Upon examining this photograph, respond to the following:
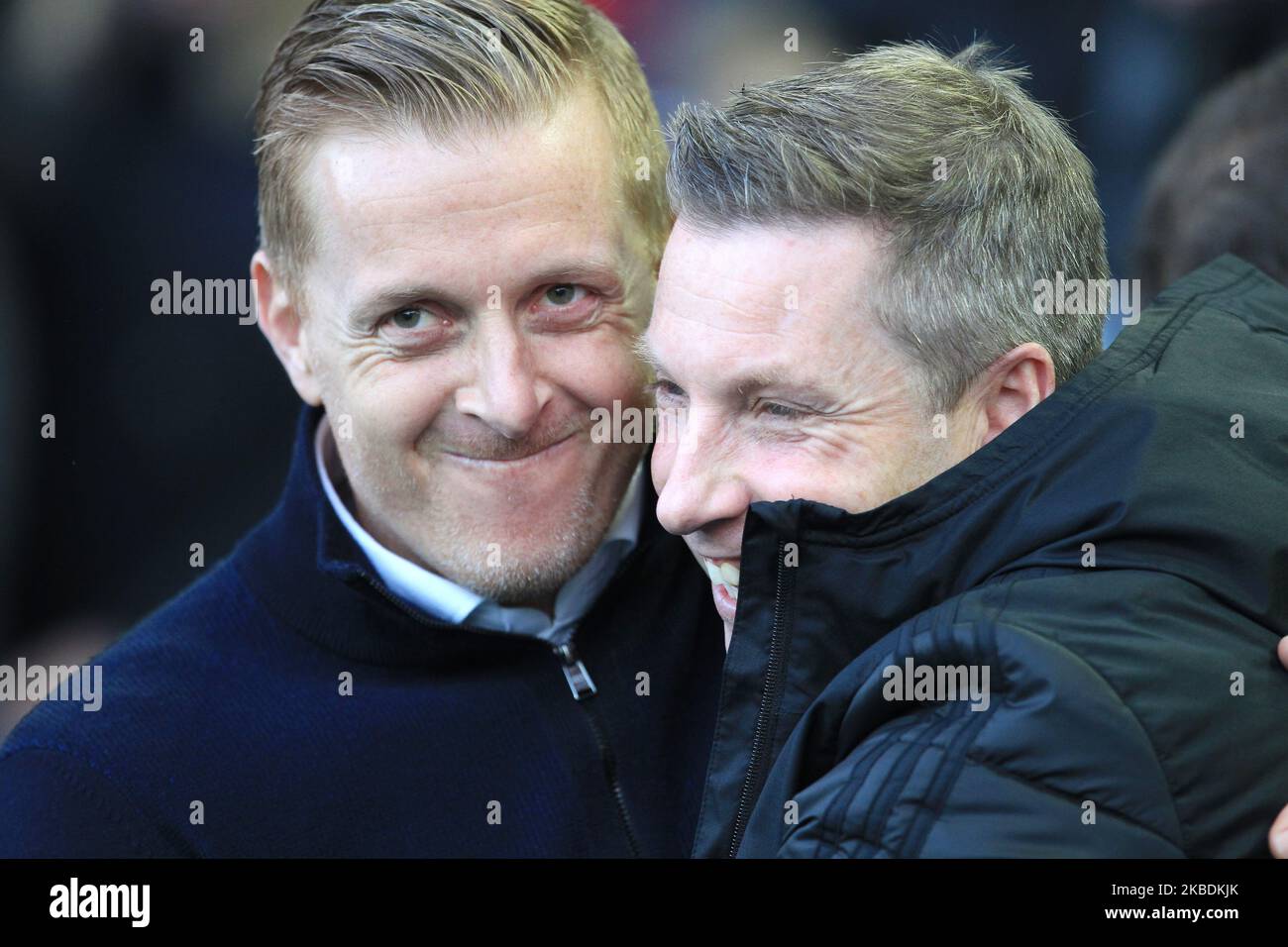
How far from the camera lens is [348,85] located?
2406 millimetres

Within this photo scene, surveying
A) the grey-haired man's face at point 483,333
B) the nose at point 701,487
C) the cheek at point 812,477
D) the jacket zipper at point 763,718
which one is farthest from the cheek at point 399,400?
the jacket zipper at point 763,718

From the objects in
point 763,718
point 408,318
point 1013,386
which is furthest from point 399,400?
point 1013,386

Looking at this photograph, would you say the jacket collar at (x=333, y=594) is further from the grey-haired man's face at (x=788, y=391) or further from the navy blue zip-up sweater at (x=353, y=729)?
the grey-haired man's face at (x=788, y=391)

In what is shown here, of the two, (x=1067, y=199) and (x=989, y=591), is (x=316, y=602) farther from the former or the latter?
(x=1067, y=199)

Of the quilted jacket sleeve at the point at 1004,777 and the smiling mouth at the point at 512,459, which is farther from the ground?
the smiling mouth at the point at 512,459

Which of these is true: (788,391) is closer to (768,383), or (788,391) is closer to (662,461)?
(768,383)

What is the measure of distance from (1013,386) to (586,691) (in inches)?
33.6

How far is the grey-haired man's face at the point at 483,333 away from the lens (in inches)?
92.1

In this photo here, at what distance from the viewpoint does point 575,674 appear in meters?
2.44

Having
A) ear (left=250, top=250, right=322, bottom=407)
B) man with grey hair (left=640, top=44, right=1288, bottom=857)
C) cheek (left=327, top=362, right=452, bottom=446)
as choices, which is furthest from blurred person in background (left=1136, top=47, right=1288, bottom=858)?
ear (left=250, top=250, right=322, bottom=407)

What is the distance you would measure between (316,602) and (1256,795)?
4.86ft

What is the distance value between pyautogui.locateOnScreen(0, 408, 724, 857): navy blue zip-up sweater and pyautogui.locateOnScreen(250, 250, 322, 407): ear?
0.16 m

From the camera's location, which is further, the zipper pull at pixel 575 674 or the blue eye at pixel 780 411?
the zipper pull at pixel 575 674
